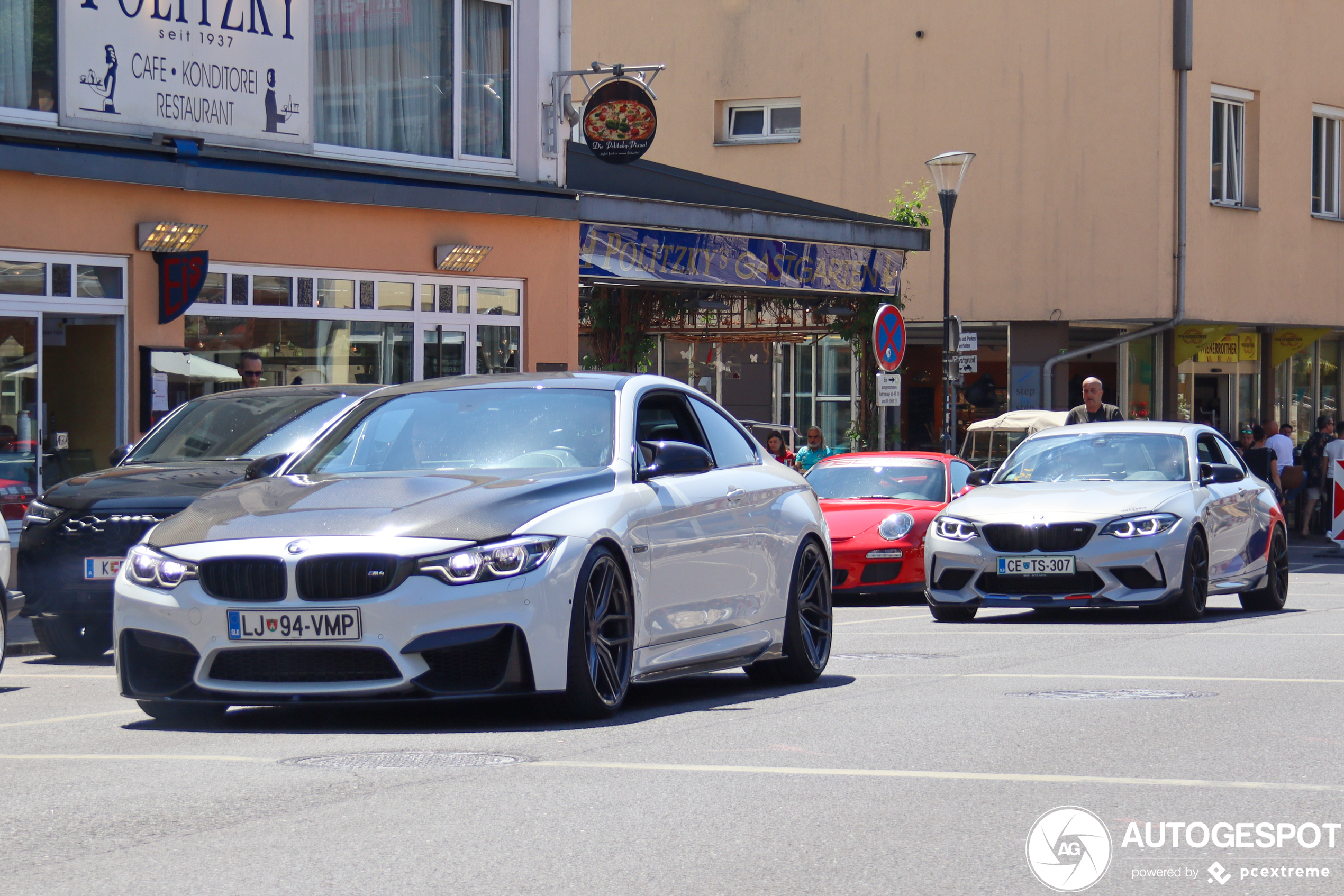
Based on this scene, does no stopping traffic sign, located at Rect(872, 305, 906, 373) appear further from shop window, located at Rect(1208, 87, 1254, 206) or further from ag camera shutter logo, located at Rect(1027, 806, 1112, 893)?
ag camera shutter logo, located at Rect(1027, 806, 1112, 893)

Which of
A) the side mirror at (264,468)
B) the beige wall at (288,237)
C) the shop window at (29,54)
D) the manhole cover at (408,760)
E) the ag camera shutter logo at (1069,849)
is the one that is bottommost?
the manhole cover at (408,760)

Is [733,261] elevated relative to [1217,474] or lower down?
elevated

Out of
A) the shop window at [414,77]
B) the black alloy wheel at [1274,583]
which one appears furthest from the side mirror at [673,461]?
the shop window at [414,77]

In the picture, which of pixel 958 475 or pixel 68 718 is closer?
pixel 68 718

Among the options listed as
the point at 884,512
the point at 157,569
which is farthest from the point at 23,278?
the point at 157,569

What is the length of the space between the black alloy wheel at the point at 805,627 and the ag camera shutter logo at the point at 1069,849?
3688 mm

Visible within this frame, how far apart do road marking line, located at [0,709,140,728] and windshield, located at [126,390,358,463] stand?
3673mm

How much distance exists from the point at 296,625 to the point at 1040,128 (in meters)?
30.0

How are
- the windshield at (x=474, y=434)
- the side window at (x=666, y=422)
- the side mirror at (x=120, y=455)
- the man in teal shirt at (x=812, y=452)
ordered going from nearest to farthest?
the windshield at (x=474, y=434) → the side window at (x=666, y=422) → the side mirror at (x=120, y=455) → the man in teal shirt at (x=812, y=452)

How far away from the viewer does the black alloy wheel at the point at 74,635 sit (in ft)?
40.7

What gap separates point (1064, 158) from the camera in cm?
3569

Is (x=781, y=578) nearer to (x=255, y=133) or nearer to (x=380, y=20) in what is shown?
(x=255, y=133)

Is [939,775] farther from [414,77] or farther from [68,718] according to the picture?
[414,77]

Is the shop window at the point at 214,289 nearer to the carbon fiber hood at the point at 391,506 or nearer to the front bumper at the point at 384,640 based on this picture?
the carbon fiber hood at the point at 391,506
